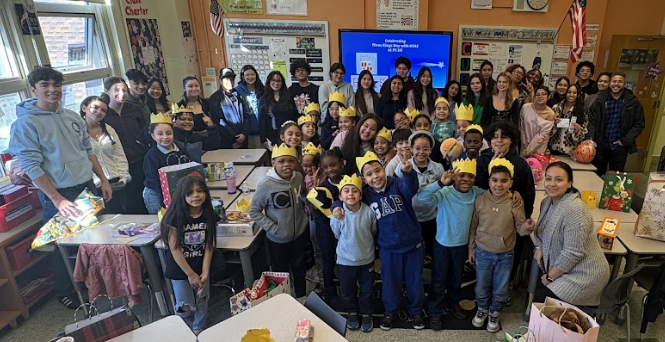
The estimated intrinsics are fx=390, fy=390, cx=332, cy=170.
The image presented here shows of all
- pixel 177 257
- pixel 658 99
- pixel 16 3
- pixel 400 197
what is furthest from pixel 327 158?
pixel 658 99

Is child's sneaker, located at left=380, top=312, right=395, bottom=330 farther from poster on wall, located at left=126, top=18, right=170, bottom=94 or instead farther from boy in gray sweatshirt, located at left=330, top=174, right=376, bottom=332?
poster on wall, located at left=126, top=18, right=170, bottom=94

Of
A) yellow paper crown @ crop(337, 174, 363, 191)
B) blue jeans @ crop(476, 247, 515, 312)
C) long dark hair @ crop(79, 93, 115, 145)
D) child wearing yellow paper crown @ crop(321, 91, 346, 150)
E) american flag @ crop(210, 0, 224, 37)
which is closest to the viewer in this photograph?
yellow paper crown @ crop(337, 174, 363, 191)

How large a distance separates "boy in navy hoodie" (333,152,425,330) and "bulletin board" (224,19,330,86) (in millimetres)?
3722

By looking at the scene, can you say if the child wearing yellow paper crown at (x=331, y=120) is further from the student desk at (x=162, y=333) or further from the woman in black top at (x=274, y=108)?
the student desk at (x=162, y=333)

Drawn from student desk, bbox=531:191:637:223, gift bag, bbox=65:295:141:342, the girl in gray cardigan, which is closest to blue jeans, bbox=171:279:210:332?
gift bag, bbox=65:295:141:342

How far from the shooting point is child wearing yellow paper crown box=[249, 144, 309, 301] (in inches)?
104

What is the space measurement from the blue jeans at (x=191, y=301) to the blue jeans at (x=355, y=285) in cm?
90

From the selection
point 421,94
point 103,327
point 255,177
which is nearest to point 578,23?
point 421,94

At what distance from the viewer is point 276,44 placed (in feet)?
18.9

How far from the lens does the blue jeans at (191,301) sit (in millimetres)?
2545

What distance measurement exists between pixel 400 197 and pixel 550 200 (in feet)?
2.94

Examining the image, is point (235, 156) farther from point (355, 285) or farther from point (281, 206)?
point (355, 285)

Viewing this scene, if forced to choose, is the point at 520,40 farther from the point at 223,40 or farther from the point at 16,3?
the point at 16,3

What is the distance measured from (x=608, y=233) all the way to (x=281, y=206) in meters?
2.07
